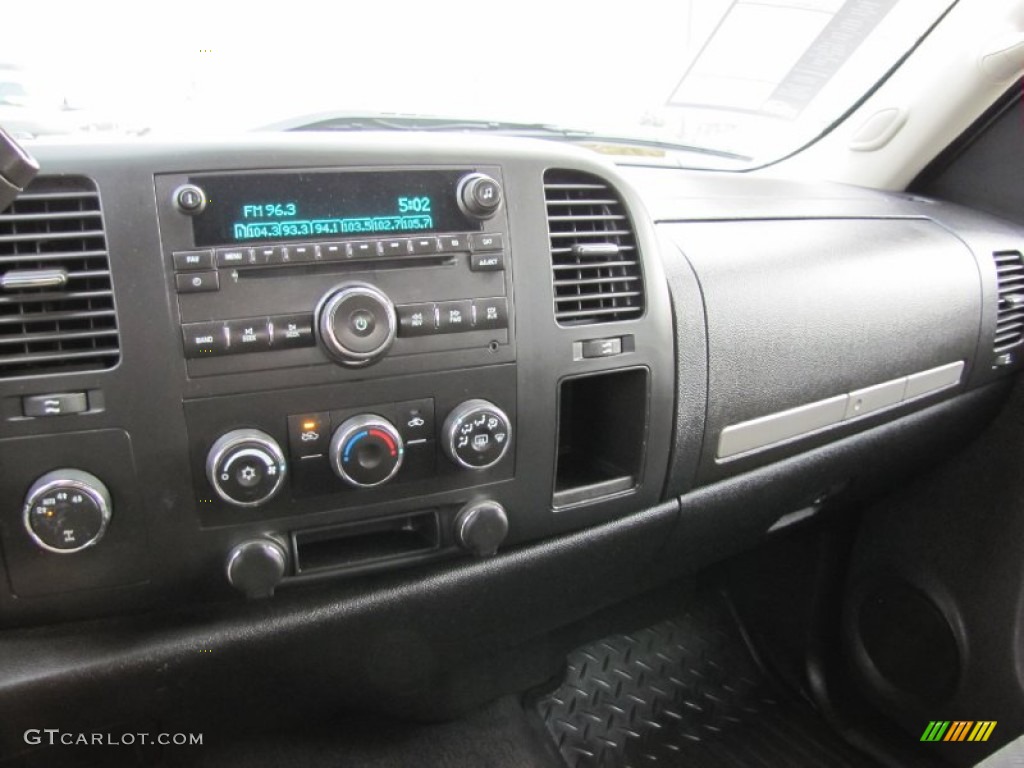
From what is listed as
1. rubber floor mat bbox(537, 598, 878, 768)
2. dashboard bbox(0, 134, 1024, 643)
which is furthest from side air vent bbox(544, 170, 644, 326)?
rubber floor mat bbox(537, 598, 878, 768)

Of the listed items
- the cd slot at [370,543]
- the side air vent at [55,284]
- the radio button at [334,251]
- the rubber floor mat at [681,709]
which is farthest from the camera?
the rubber floor mat at [681,709]

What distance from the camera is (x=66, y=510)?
2.57ft

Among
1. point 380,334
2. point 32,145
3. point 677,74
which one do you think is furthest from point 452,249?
point 677,74

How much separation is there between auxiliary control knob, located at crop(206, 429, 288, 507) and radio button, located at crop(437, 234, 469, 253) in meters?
0.29

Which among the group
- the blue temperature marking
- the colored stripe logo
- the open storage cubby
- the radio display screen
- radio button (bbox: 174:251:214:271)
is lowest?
the colored stripe logo

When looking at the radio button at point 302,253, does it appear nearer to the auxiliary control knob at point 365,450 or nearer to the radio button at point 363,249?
the radio button at point 363,249

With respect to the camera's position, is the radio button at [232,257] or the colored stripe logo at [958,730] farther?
the colored stripe logo at [958,730]

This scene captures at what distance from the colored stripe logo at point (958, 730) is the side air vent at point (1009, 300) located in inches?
31.2

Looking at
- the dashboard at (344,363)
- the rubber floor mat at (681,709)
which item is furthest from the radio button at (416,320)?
the rubber floor mat at (681,709)

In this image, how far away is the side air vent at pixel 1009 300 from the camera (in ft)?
5.41

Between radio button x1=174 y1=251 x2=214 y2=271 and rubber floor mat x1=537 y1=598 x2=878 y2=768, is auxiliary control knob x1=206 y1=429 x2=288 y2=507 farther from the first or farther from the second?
rubber floor mat x1=537 y1=598 x2=878 y2=768

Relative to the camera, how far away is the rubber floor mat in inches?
64.2

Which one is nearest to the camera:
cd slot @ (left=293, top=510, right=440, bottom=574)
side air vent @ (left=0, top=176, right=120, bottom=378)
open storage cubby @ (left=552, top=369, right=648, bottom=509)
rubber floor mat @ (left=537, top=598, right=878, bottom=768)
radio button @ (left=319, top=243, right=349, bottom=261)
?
side air vent @ (left=0, top=176, right=120, bottom=378)

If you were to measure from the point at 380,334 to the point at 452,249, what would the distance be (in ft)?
0.44
